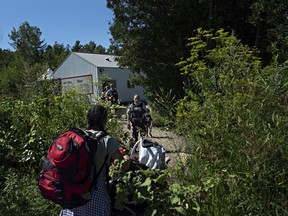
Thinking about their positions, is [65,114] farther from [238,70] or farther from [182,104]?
[238,70]

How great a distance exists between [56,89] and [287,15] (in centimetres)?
827

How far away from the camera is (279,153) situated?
2.41 m

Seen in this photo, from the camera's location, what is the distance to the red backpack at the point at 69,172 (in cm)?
216

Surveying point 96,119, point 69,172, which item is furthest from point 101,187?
point 96,119

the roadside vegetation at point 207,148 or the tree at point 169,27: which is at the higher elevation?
the tree at point 169,27

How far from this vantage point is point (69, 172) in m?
2.16

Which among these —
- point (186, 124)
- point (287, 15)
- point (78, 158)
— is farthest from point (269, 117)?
point (287, 15)

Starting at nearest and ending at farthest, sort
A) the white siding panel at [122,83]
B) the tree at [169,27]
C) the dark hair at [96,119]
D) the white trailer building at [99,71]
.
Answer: the dark hair at [96,119], the tree at [169,27], the white trailer building at [99,71], the white siding panel at [122,83]

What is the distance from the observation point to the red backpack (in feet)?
7.09

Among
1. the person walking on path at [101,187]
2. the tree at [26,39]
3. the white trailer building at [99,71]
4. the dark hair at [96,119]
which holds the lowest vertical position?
the person walking on path at [101,187]

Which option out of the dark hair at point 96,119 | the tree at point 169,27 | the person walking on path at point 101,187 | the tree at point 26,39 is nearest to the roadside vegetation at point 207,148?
the person walking on path at point 101,187

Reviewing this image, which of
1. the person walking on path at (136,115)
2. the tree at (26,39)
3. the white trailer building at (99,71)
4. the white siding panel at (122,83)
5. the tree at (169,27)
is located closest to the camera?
the person walking on path at (136,115)

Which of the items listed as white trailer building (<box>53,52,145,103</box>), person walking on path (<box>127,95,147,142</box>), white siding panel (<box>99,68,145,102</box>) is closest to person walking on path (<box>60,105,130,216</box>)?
person walking on path (<box>127,95,147,142</box>)

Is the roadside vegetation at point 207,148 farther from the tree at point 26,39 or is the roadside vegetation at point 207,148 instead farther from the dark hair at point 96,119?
the tree at point 26,39
